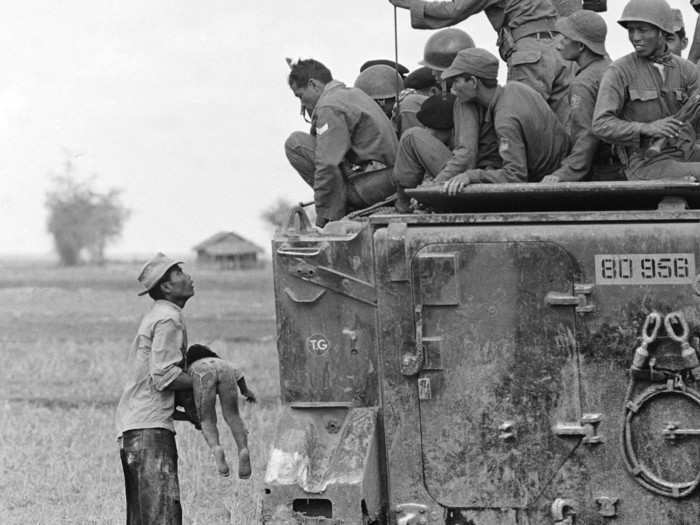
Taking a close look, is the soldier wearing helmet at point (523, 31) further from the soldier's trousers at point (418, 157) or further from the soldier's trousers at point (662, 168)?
the soldier's trousers at point (662, 168)

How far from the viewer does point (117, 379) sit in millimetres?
16531

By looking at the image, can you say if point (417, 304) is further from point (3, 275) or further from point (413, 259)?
point (3, 275)

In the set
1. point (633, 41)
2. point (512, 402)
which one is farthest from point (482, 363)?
point (633, 41)

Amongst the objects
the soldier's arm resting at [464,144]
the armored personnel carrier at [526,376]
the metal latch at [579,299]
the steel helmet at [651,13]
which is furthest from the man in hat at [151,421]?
the steel helmet at [651,13]

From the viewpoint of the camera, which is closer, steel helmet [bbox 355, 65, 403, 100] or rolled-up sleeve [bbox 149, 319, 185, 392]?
rolled-up sleeve [bbox 149, 319, 185, 392]

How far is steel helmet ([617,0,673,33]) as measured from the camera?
652cm

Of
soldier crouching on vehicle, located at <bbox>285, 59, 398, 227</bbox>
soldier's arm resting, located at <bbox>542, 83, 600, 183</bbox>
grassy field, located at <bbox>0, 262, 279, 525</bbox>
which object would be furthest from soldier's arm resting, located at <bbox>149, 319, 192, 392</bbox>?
soldier's arm resting, located at <bbox>542, 83, 600, 183</bbox>

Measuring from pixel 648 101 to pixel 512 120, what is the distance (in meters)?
0.62

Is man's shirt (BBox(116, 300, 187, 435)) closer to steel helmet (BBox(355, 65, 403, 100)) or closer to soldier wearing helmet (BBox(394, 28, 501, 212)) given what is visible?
soldier wearing helmet (BBox(394, 28, 501, 212))

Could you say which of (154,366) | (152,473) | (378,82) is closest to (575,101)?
(154,366)

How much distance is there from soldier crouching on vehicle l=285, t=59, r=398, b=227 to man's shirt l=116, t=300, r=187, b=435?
137 cm

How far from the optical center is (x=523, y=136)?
6.85 m

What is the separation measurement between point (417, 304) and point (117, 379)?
36.3 feet

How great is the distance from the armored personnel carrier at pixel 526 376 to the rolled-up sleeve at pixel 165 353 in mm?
934
